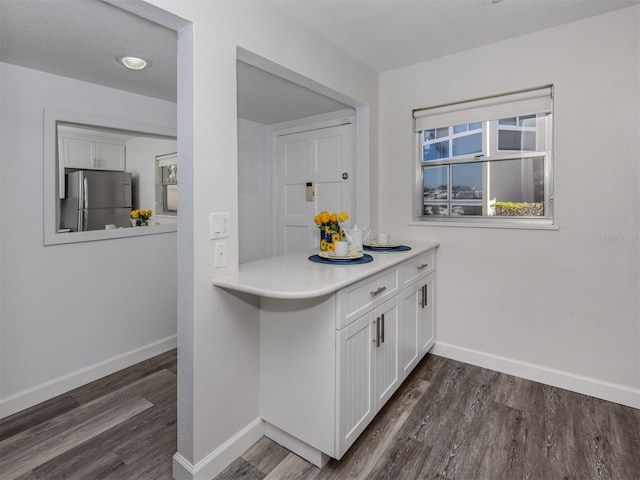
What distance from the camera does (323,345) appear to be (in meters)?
1.62

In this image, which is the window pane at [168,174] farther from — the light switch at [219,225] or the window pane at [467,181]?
the window pane at [467,181]

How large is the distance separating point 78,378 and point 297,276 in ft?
6.36

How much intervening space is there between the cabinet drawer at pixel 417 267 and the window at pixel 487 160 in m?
0.39

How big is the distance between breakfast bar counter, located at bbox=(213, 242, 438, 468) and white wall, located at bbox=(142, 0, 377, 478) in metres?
0.10

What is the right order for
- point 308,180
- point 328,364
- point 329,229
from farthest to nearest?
point 308,180
point 329,229
point 328,364

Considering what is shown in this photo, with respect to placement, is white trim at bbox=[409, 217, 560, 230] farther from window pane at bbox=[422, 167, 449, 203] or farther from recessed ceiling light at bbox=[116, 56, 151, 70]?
recessed ceiling light at bbox=[116, 56, 151, 70]

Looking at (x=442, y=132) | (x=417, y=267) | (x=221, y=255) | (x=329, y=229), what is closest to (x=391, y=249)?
(x=417, y=267)

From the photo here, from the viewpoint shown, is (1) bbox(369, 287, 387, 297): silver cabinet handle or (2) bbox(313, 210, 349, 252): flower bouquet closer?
(1) bbox(369, 287, 387, 297): silver cabinet handle

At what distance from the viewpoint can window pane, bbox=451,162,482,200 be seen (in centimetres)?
270

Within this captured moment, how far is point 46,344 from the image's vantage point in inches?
92.5

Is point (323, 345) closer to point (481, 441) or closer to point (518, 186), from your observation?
point (481, 441)

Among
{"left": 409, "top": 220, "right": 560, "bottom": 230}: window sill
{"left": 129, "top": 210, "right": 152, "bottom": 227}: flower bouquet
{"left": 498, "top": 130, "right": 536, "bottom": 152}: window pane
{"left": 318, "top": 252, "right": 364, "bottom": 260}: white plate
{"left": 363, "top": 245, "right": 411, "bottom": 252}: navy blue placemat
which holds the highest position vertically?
{"left": 498, "top": 130, "right": 536, "bottom": 152}: window pane

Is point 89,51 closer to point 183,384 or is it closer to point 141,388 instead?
point 183,384

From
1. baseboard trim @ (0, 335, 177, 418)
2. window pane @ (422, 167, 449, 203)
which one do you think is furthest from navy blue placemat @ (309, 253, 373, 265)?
baseboard trim @ (0, 335, 177, 418)
